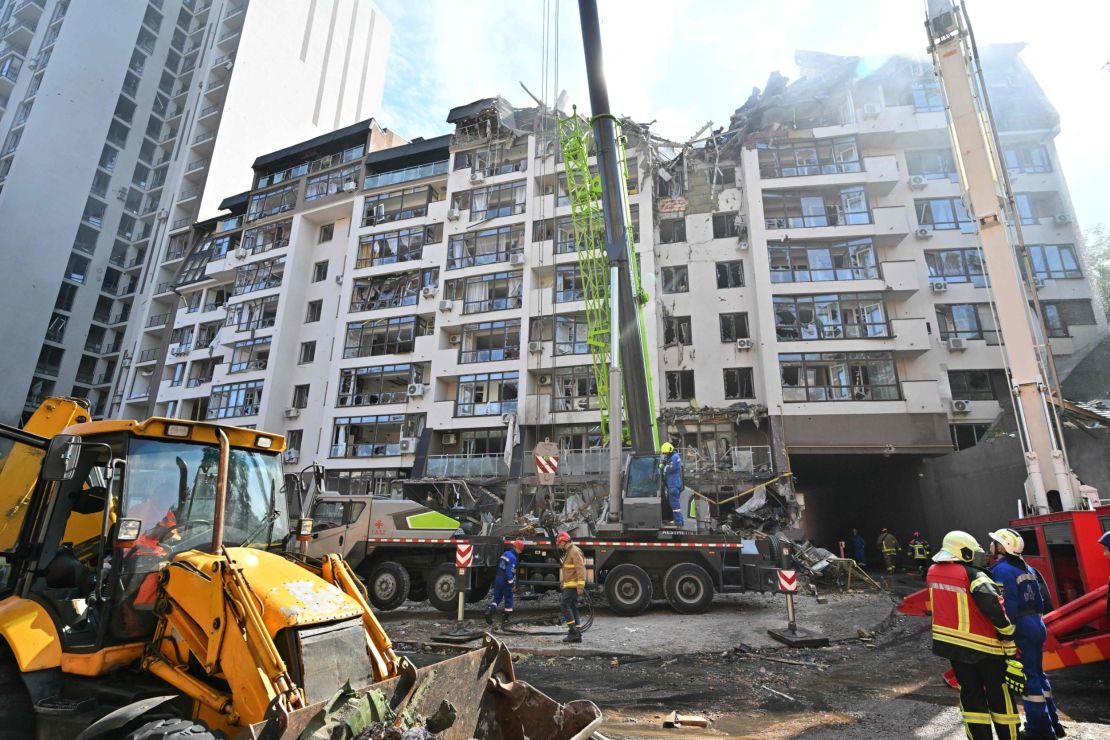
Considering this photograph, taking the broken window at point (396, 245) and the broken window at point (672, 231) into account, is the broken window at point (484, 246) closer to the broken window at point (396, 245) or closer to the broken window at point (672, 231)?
the broken window at point (396, 245)

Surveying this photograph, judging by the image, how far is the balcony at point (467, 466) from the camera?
28.0 metres

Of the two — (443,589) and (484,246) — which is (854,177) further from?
(443,589)

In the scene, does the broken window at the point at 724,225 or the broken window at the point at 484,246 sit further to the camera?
the broken window at the point at 484,246

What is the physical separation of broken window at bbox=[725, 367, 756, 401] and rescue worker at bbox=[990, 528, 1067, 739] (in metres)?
23.0

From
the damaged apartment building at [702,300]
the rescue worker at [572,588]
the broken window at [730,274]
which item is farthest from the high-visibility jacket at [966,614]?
the broken window at [730,274]

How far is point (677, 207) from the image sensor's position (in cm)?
3122

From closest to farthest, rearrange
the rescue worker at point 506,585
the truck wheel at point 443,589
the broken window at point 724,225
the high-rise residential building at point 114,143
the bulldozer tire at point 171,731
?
the bulldozer tire at point 171,731
the rescue worker at point 506,585
the truck wheel at point 443,589
the broken window at point 724,225
the high-rise residential building at point 114,143

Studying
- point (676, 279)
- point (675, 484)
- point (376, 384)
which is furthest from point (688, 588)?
point (376, 384)

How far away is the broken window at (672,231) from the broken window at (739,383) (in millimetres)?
7980

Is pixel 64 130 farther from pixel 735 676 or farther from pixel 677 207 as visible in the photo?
pixel 735 676

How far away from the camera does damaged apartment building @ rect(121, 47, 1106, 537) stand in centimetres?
2638

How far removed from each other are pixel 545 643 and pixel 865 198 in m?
28.4

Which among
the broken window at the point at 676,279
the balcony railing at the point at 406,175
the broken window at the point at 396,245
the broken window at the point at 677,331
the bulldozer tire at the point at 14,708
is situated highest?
the balcony railing at the point at 406,175

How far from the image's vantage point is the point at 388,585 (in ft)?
42.4
